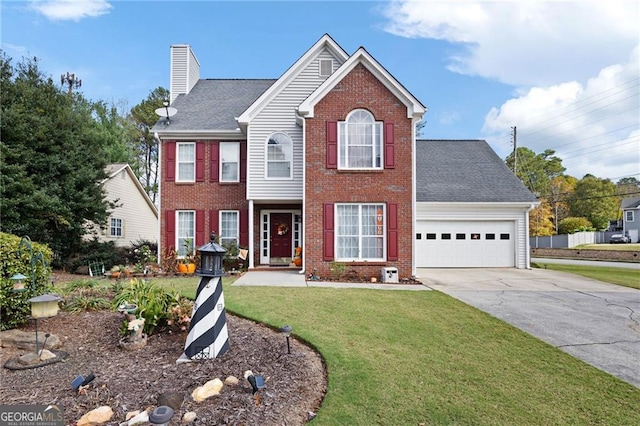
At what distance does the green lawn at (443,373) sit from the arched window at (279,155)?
21.7 feet

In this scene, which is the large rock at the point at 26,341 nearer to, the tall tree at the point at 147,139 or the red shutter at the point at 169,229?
the red shutter at the point at 169,229

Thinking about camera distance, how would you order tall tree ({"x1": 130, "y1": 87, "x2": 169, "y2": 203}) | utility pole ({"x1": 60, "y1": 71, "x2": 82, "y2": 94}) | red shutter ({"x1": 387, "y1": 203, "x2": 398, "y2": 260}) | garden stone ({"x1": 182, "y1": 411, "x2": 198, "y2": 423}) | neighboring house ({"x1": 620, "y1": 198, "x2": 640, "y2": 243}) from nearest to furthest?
garden stone ({"x1": 182, "y1": 411, "x2": 198, "y2": 423}) → red shutter ({"x1": 387, "y1": 203, "x2": 398, "y2": 260}) → utility pole ({"x1": 60, "y1": 71, "x2": 82, "y2": 94}) → tall tree ({"x1": 130, "y1": 87, "x2": 169, "y2": 203}) → neighboring house ({"x1": 620, "y1": 198, "x2": 640, "y2": 243})

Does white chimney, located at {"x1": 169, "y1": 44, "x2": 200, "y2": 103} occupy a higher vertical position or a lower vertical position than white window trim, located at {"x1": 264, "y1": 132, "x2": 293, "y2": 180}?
higher

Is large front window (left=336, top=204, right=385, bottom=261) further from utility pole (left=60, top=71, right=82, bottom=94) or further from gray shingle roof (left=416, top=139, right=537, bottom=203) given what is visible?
utility pole (left=60, top=71, right=82, bottom=94)

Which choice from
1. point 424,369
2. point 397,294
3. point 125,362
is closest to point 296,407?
point 424,369

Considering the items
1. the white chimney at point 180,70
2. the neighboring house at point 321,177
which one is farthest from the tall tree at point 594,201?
the white chimney at point 180,70

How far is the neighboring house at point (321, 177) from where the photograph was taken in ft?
36.2

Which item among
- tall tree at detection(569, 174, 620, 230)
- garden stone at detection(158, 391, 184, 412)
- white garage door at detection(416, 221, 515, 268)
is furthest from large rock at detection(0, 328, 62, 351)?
tall tree at detection(569, 174, 620, 230)

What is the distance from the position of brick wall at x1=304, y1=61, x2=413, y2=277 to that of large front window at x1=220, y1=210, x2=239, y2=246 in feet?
12.1

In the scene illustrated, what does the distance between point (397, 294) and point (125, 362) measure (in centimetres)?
602

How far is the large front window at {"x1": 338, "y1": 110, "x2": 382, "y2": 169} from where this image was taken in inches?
440

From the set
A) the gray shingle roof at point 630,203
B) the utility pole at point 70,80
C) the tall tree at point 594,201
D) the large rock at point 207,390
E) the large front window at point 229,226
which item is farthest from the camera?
the gray shingle roof at point 630,203

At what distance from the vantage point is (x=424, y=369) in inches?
153

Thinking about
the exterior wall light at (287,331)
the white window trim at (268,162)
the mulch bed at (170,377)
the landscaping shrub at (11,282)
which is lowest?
the mulch bed at (170,377)
